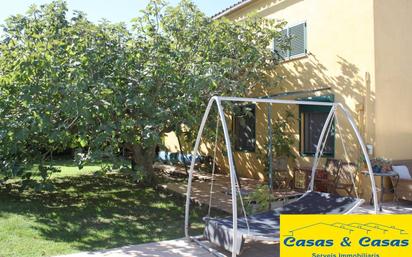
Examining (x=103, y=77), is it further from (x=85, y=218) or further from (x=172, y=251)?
(x=172, y=251)

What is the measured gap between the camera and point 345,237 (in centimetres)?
379

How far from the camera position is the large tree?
8.17 meters

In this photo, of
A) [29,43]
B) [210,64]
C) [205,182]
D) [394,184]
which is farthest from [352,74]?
[29,43]

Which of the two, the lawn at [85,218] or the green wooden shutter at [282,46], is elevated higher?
the green wooden shutter at [282,46]

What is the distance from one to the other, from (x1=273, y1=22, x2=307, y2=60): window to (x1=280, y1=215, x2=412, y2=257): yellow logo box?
329 inches

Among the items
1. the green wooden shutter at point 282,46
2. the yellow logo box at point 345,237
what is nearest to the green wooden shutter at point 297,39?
the green wooden shutter at point 282,46

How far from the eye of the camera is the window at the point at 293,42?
458 inches

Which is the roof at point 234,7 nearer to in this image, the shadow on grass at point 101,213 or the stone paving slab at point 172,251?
the shadow on grass at point 101,213

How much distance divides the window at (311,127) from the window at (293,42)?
165cm

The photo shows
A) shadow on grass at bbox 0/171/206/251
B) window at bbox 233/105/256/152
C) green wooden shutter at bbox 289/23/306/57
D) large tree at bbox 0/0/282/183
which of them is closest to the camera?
shadow on grass at bbox 0/171/206/251

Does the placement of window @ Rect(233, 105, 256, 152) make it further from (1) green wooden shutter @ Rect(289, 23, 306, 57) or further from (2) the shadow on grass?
(2) the shadow on grass

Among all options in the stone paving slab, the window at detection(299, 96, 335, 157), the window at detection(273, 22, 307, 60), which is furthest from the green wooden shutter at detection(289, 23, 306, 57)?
the stone paving slab

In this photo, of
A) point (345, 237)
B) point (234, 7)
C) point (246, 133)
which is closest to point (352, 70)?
point (246, 133)

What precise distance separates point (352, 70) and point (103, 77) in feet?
19.5
